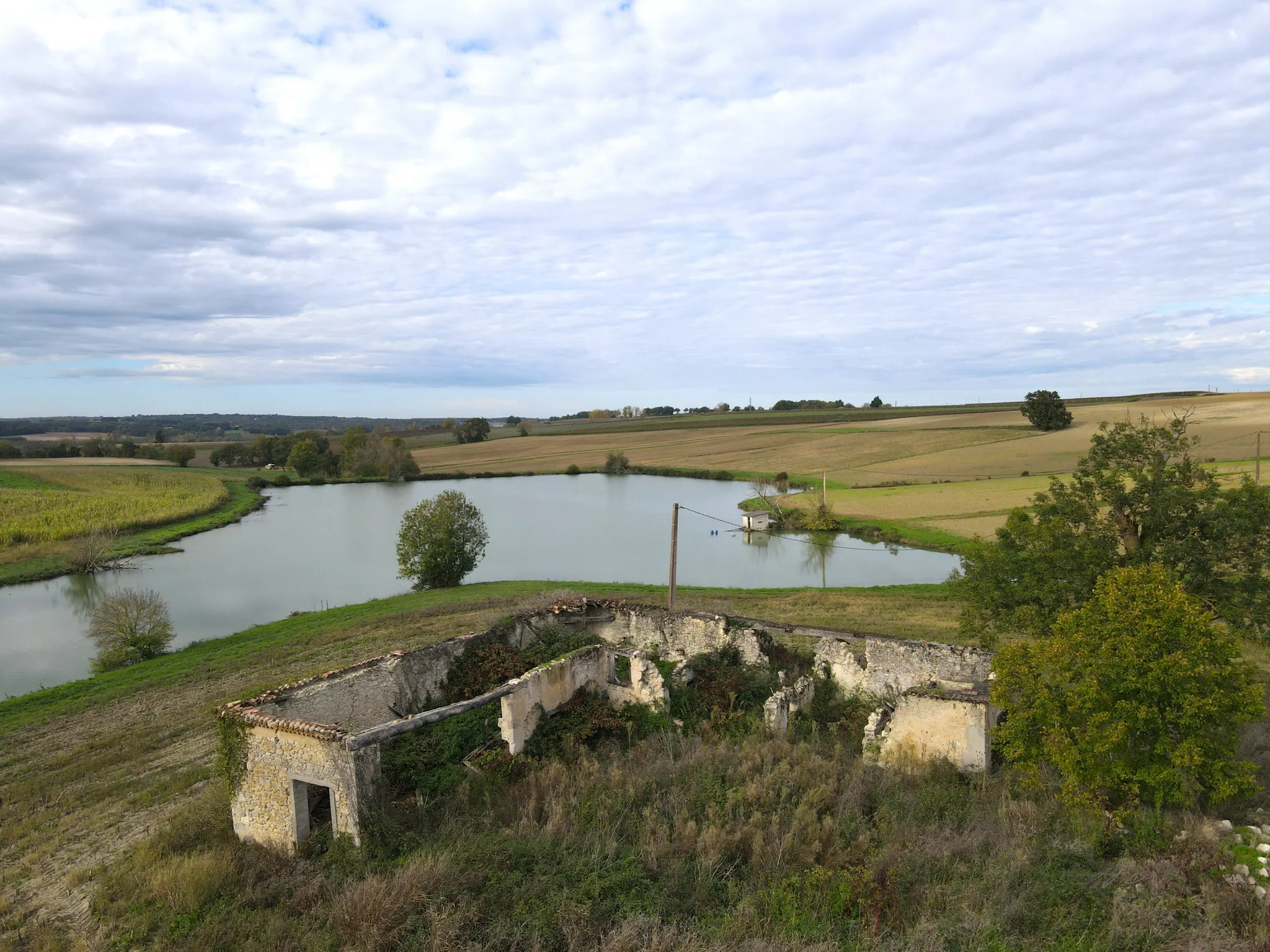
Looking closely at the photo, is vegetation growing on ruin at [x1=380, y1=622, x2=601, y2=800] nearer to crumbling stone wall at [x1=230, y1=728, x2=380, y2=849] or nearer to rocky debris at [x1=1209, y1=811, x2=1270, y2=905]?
crumbling stone wall at [x1=230, y1=728, x2=380, y2=849]

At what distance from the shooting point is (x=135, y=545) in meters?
41.7

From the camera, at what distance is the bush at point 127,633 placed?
72.4 feet

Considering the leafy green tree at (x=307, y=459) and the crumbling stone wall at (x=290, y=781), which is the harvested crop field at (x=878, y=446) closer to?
the leafy green tree at (x=307, y=459)

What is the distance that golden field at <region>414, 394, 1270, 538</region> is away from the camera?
145 ft

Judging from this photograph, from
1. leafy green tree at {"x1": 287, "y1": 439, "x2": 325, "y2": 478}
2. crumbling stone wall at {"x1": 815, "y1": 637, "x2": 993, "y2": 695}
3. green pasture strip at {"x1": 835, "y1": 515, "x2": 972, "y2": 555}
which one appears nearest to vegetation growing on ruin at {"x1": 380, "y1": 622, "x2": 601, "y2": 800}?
crumbling stone wall at {"x1": 815, "y1": 637, "x2": 993, "y2": 695}

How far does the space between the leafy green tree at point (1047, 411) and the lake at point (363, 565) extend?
29.0 m

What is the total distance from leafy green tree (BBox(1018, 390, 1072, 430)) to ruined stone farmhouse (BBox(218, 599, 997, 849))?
60.1 meters

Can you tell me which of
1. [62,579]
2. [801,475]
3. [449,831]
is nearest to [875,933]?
[449,831]

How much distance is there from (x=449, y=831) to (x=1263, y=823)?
9.47 metres

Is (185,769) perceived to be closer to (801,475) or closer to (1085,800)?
(1085,800)

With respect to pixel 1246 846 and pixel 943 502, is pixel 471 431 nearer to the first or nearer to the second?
pixel 943 502

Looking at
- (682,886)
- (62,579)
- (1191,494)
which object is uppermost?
(1191,494)

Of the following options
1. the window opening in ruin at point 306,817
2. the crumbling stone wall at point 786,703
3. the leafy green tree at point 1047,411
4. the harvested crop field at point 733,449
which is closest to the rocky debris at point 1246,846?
the crumbling stone wall at point 786,703

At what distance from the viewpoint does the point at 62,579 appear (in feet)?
115
